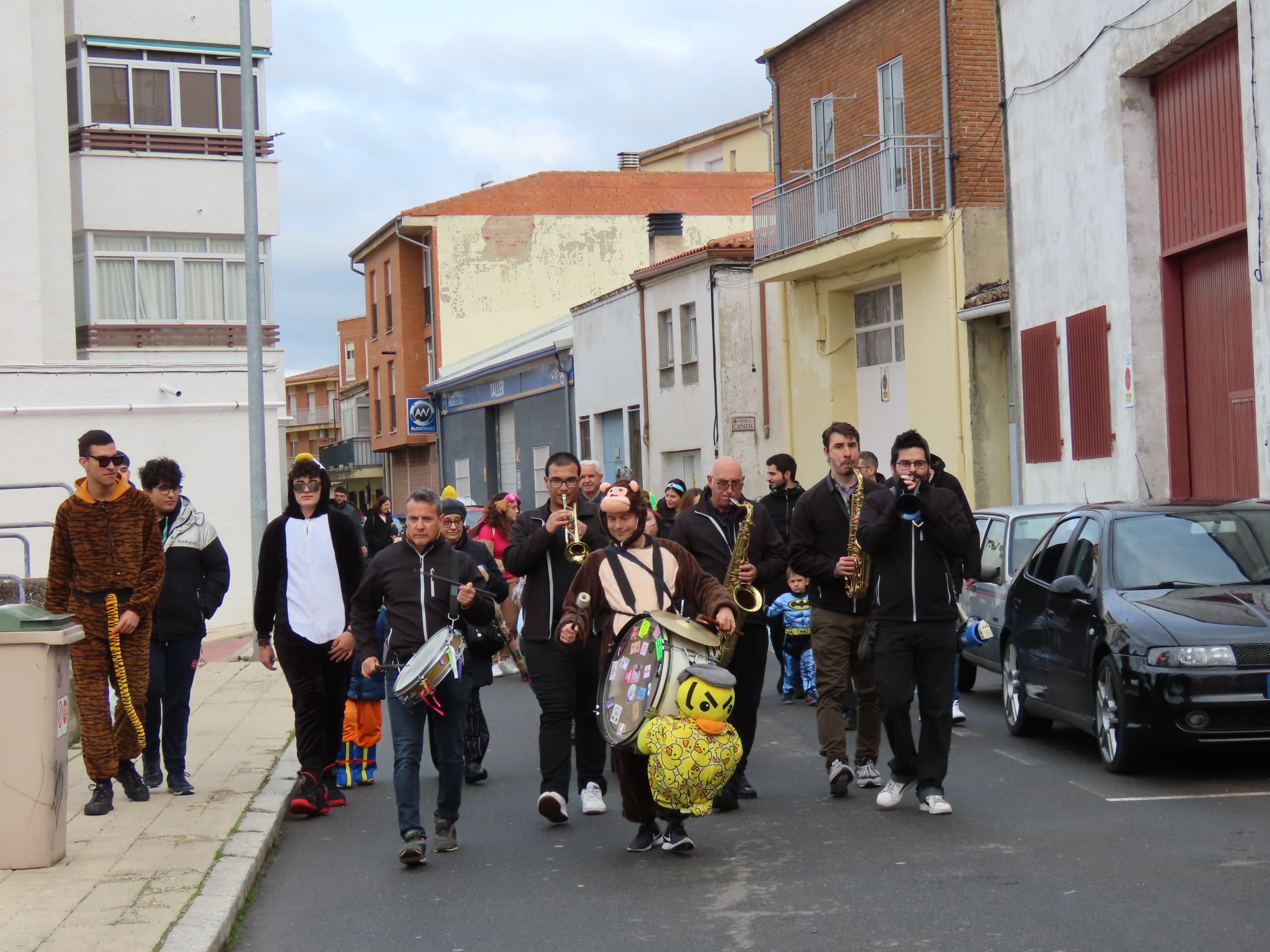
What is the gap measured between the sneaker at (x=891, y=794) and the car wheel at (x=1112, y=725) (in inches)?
50.7

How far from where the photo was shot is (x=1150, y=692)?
8.73m

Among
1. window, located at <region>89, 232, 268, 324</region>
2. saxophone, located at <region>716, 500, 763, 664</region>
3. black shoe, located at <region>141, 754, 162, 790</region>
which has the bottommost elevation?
black shoe, located at <region>141, 754, 162, 790</region>

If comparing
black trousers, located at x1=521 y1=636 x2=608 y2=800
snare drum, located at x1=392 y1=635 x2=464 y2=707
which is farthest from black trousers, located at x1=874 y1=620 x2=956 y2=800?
snare drum, located at x1=392 y1=635 x2=464 y2=707

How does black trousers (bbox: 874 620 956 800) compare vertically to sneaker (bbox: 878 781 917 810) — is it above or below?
above

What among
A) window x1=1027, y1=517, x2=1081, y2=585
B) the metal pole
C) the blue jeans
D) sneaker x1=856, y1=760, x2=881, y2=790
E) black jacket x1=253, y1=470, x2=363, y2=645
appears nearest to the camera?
the blue jeans

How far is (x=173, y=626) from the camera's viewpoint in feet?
30.6

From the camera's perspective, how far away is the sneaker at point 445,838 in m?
7.88

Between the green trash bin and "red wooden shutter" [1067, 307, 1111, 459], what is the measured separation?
13176mm

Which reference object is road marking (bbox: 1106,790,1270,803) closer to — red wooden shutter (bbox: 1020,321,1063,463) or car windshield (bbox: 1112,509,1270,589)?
car windshield (bbox: 1112,509,1270,589)

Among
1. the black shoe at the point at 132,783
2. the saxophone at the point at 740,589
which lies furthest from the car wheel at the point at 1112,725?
the black shoe at the point at 132,783

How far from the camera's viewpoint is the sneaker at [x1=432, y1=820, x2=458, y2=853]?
7.88 m

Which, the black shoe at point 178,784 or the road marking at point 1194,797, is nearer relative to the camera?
the road marking at point 1194,797

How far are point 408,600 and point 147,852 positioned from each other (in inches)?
66.5

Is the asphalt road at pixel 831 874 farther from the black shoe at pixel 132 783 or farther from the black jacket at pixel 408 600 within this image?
the black jacket at pixel 408 600
